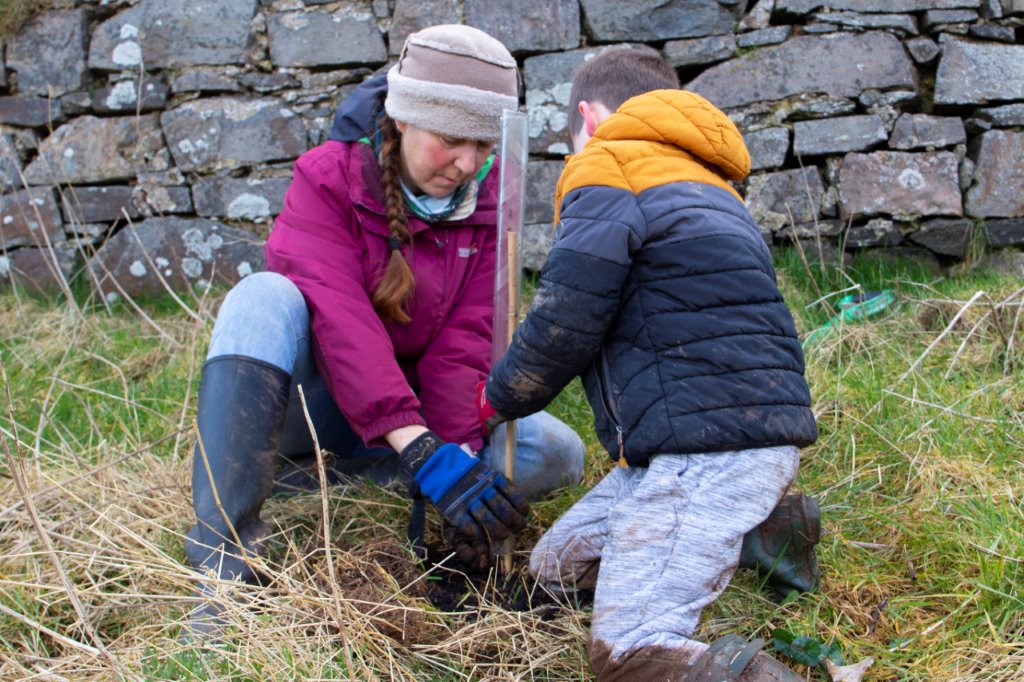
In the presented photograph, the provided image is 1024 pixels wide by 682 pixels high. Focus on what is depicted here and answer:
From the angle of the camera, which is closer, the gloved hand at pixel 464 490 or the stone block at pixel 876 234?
the gloved hand at pixel 464 490

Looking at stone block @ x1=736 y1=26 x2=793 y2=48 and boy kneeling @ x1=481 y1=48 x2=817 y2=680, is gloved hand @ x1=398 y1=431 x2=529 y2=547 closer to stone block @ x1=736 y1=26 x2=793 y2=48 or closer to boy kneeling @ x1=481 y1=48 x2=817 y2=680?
boy kneeling @ x1=481 y1=48 x2=817 y2=680

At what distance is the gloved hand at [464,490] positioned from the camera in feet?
6.60

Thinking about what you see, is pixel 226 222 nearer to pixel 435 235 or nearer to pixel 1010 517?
pixel 435 235

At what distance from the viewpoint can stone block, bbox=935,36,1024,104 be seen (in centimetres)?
348

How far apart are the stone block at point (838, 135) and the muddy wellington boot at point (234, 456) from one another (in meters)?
2.37

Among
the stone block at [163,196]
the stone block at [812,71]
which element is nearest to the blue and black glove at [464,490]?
the stone block at [812,71]

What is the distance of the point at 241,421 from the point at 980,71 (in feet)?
9.90

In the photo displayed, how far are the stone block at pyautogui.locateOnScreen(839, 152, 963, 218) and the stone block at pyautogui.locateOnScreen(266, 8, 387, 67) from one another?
74.5 inches

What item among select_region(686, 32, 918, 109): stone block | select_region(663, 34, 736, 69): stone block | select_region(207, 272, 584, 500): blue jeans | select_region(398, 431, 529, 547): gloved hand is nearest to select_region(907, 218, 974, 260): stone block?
select_region(686, 32, 918, 109): stone block

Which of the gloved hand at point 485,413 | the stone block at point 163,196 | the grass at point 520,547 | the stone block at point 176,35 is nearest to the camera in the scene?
the grass at point 520,547

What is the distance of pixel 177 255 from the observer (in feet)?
12.6

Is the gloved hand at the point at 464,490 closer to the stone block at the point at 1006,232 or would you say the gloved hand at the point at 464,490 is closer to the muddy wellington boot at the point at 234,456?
the muddy wellington boot at the point at 234,456

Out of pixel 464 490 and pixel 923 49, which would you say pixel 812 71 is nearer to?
pixel 923 49

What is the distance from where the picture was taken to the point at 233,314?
2090 mm
